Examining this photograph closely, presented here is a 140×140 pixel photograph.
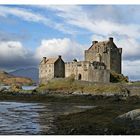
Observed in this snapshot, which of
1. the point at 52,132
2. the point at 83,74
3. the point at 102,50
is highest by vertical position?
the point at 102,50

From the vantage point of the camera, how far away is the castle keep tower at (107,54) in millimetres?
52594

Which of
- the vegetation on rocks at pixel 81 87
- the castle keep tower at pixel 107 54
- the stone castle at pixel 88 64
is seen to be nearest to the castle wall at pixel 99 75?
the stone castle at pixel 88 64

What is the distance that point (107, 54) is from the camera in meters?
52.7

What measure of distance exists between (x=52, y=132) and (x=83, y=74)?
36898 millimetres

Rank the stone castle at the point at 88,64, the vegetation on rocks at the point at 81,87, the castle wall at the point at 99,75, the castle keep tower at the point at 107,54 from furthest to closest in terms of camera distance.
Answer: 1. the castle keep tower at the point at 107,54
2. the stone castle at the point at 88,64
3. the castle wall at the point at 99,75
4. the vegetation on rocks at the point at 81,87

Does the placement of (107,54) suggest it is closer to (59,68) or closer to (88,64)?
→ (88,64)

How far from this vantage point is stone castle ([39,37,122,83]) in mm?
50094

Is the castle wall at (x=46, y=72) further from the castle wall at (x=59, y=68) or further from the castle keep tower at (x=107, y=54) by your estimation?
the castle keep tower at (x=107, y=54)

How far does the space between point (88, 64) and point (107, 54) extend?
439 cm

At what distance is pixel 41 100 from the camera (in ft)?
119

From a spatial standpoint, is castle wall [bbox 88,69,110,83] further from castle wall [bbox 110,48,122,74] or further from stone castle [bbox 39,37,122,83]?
castle wall [bbox 110,48,122,74]

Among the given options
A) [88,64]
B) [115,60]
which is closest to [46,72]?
[88,64]
